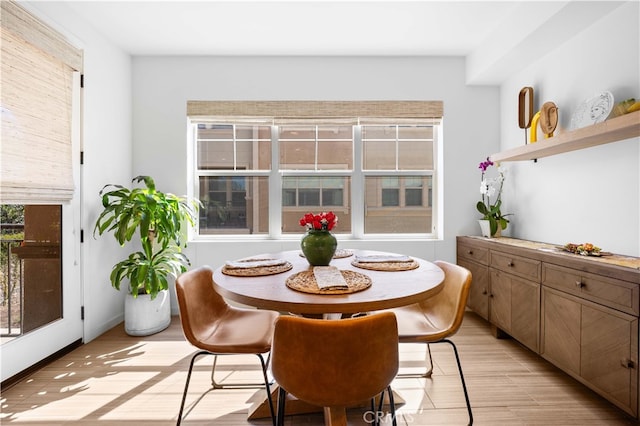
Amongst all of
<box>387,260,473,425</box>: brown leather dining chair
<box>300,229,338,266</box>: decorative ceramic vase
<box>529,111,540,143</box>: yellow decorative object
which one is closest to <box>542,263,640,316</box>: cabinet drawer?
<box>387,260,473,425</box>: brown leather dining chair

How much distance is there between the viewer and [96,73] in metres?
2.81

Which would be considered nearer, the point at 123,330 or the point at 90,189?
the point at 90,189

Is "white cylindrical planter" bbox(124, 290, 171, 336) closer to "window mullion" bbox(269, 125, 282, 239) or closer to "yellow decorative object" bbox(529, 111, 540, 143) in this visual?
"window mullion" bbox(269, 125, 282, 239)

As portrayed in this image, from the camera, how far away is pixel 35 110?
219cm

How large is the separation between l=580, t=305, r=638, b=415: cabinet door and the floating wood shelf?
1031 millimetres

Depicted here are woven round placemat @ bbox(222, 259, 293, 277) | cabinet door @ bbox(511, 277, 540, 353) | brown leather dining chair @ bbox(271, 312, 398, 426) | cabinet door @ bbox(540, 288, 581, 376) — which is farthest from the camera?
cabinet door @ bbox(511, 277, 540, 353)

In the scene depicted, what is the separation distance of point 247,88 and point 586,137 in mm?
2946

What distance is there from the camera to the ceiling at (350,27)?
8.05 ft

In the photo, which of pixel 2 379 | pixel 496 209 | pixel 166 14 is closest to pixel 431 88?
pixel 496 209

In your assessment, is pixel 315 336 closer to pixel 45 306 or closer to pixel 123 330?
pixel 45 306

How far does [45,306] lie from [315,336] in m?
2.45

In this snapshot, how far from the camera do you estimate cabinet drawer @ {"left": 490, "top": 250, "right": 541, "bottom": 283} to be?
225 centimetres

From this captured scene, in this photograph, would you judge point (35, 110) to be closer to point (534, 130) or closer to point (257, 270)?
point (257, 270)

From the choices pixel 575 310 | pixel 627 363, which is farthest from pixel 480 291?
pixel 627 363
